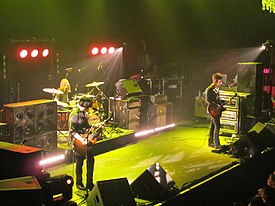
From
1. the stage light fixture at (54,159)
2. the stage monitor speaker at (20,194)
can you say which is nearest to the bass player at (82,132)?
the stage light fixture at (54,159)

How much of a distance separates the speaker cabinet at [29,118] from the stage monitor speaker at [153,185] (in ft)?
9.09

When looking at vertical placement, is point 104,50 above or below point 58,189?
above

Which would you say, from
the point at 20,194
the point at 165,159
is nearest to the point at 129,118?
the point at 165,159

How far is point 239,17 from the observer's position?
62.6 ft

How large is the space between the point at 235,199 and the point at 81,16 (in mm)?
7325

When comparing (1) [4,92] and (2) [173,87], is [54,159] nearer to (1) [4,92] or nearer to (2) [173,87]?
(1) [4,92]

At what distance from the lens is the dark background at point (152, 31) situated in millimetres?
12328

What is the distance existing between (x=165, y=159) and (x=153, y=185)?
267cm

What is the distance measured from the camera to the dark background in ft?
40.4

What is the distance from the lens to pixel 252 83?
42.4 feet

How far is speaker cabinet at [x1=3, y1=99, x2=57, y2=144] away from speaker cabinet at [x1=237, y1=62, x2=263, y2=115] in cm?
586

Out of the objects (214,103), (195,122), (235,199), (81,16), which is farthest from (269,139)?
(81,16)

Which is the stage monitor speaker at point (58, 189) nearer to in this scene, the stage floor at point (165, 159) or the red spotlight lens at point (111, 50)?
the stage floor at point (165, 159)

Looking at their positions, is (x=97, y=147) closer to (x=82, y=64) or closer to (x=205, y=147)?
(x=205, y=147)
